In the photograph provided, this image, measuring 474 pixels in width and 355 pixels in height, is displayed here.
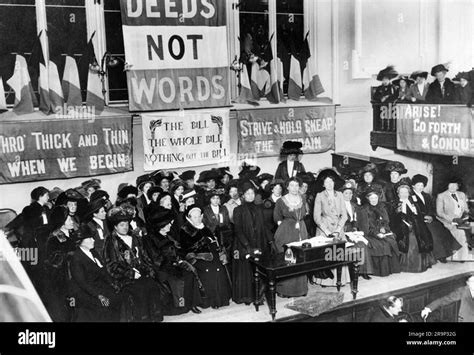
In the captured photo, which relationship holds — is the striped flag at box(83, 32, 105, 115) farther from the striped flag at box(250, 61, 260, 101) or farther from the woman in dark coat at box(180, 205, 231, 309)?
the striped flag at box(250, 61, 260, 101)

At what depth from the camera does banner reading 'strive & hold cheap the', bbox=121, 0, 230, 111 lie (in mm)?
5484

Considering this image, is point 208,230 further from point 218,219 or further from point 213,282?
point 213,282

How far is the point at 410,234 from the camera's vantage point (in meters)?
6.35

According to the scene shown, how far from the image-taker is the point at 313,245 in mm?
5586

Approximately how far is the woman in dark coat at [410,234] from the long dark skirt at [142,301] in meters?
2.66

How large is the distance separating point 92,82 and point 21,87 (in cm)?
66

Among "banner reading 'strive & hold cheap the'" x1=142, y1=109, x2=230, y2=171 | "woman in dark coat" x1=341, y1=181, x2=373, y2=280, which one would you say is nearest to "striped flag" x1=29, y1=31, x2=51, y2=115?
"banner reading 'strive & hold cheap the'" x1=142, y1=109, x2=230, y2=171

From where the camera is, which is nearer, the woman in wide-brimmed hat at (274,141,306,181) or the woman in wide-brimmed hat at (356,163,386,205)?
the woman in wide-brimmed hat at (274,141,306,181)

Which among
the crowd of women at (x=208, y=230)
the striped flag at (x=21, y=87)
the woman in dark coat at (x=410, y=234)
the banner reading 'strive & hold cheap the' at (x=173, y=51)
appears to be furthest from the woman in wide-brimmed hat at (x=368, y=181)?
the striped flag at (x=21, y=87)

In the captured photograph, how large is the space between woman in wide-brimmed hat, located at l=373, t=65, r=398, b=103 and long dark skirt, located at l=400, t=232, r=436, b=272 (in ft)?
5.02
